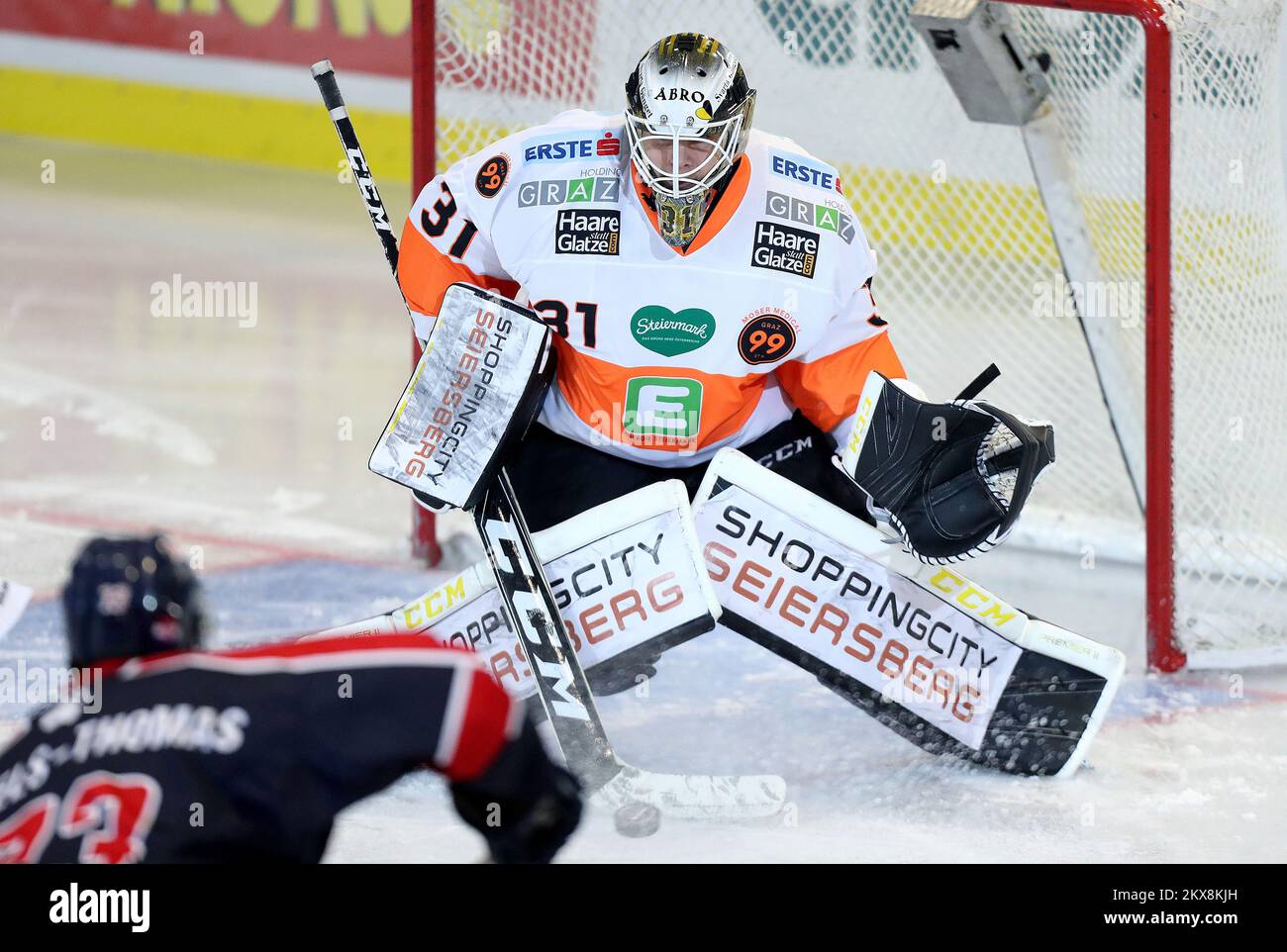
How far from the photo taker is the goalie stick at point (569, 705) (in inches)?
105

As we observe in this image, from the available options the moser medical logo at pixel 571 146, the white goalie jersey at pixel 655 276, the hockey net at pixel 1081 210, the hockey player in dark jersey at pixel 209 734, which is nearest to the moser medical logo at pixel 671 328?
the white goalie jersey at pixel 655 276

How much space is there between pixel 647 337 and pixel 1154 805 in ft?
3.81

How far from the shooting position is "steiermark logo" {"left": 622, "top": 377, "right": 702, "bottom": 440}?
287 centimetres

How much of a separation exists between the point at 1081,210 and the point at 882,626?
1.31m

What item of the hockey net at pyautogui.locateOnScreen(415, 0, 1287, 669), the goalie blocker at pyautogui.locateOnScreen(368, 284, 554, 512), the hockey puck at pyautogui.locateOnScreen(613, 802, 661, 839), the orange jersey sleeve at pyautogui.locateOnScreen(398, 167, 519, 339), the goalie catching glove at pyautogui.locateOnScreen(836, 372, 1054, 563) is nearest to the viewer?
the hockey puck at pyautogui.locateOnScreen(613, 802, 661, 839)

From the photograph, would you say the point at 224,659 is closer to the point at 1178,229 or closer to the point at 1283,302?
the point at 1178,229

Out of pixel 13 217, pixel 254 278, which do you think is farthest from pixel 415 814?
pixel 13 217

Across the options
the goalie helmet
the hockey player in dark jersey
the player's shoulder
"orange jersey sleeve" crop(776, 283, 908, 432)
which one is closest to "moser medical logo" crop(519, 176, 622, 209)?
the goalie helmet

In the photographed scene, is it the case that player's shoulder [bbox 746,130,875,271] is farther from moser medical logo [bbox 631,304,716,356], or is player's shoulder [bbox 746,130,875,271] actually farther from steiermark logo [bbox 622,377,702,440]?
steiermark logo [bbox 622,377,702,440]

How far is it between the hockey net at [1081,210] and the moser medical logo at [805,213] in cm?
69

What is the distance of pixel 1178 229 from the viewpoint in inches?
129

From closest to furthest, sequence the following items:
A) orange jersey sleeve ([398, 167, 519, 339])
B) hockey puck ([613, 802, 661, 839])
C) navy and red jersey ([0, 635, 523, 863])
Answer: navy and red jersey ([0, 635, 523, 863]), hockey puck ([613, 802, 661, 839]), orange jersey sleeve ([398, 167, 519, 339])

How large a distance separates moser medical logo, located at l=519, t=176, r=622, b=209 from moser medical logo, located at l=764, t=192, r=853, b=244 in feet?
0.87

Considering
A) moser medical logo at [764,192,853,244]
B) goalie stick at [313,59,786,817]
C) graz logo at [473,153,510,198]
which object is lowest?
goalie stick at [313,59,786,817]
